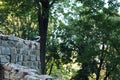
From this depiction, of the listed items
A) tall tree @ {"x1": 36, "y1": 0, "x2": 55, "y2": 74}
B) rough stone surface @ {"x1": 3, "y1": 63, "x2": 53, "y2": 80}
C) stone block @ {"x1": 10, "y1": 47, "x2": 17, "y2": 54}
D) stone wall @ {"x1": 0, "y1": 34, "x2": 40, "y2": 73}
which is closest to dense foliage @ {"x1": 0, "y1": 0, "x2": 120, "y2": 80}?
tall tree @ {"x1": 36, "y1": 0, "x2": 55, "y2": 74}

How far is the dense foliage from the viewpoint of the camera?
18.8 m

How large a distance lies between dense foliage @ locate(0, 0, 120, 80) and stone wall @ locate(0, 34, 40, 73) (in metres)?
6.93

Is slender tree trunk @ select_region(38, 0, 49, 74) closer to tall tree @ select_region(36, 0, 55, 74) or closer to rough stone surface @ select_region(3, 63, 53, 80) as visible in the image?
tall tree @ select_region(36, 0, 55, 74)

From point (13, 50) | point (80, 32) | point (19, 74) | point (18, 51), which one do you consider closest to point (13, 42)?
point (13, 50)

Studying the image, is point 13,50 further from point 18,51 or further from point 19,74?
point 19,74

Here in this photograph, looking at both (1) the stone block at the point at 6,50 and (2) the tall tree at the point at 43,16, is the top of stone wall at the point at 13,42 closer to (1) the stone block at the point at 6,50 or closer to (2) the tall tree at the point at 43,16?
(1) the stone block at the point at 6,50

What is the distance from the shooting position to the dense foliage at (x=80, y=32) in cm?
1881

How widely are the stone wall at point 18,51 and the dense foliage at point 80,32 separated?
6.93m

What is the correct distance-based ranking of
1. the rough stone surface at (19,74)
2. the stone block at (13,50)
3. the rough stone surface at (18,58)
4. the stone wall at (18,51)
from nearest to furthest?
1. the rough stone surface at (19,74)
2. the rough stone surface at (18,58)
3. the stone wall at (18,51)
4. the stone block at (13,50)

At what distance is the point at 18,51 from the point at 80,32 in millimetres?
14588

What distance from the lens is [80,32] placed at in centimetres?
2369


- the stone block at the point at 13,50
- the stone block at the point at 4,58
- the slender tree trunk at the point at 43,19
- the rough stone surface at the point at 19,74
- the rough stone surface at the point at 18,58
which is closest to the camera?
the rough stone surface at the point at 19,74

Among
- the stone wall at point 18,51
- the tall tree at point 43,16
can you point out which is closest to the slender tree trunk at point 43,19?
the tall tree at point 43,16

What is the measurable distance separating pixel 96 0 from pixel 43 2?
3269 millimetres
